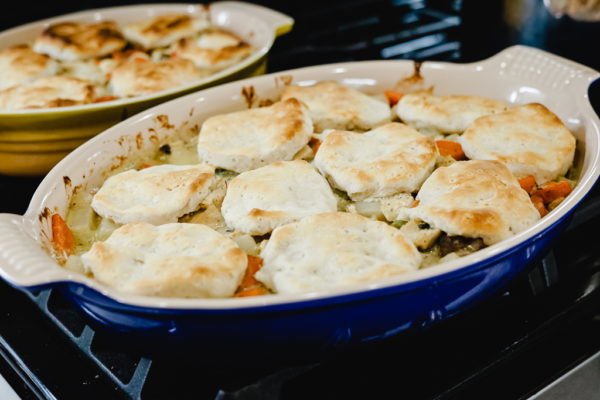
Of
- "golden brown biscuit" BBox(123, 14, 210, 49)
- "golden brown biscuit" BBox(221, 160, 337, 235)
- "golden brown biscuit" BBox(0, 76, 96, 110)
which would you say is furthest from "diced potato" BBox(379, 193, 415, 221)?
"golden brown biscuit" BBox(123, 14, 210, 49)

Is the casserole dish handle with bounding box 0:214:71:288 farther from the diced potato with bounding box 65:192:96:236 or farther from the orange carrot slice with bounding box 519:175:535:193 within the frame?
the orange carrot slice with bounding box 519:175:535:193

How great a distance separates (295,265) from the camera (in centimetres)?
115

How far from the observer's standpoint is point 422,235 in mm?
1282

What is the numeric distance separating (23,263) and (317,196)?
596 millimetres

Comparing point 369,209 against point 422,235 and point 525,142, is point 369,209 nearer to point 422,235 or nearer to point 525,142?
point 422,235

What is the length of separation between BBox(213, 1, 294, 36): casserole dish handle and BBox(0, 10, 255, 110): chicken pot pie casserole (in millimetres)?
107

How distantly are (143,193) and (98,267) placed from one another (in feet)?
0.95

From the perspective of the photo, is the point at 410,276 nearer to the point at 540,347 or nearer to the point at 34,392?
the point at 540,347

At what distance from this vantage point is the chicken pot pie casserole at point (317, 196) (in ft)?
3.80

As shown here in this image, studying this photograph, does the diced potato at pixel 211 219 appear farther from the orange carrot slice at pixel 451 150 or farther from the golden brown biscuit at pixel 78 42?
the golden brown biscuit at pixel 78 42

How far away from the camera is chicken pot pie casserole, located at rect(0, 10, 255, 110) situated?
204 cm

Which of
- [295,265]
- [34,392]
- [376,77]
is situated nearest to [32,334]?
[34,392]

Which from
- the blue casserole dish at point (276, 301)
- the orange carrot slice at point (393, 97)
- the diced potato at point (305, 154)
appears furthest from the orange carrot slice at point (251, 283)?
the orange carrot slice at point (393, 97)

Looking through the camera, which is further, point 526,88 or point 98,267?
point 526,88
